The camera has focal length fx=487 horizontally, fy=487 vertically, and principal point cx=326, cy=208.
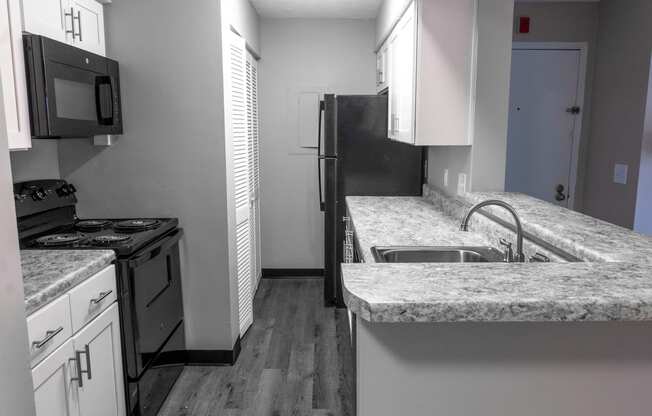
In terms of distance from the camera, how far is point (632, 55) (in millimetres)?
3395

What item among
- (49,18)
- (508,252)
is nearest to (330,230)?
(508,252)

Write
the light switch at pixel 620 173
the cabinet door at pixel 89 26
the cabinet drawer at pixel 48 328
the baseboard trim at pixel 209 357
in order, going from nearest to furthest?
the cabinet drawer at pixel 48 328, the cabinet door at pixel 89 26, the baseboard trim at pixel 209 357, the light switch at pixel 620 173

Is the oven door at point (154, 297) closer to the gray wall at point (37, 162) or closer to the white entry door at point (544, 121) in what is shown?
the gray wall at point (37, 162)

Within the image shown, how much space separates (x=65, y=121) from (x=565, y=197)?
357cm

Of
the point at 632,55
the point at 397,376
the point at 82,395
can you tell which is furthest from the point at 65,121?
the point at 632,55

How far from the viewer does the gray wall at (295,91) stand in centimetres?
437

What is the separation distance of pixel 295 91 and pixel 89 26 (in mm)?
2205

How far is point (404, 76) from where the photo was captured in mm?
2752

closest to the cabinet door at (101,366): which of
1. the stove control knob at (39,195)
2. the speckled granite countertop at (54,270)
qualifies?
the speckled granite countertop at (54,270)

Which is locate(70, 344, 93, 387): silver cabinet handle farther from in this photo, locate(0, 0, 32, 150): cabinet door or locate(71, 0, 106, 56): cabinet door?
locate(71, 0, 106, 56): cabinet door

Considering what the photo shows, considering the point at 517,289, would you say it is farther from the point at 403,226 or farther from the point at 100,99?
the point at 100,99

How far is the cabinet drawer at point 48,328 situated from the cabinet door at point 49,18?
1.05 meters

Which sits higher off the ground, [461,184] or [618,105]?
[618,105]

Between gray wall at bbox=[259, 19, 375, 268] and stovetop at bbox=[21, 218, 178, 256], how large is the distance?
185 centimetres
